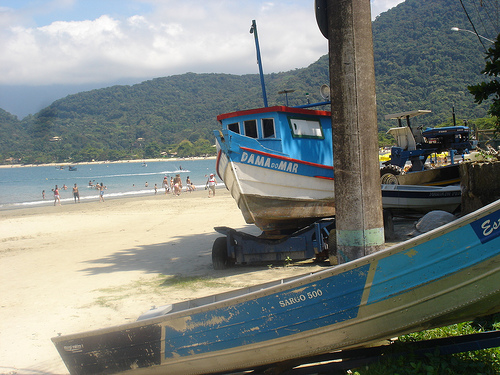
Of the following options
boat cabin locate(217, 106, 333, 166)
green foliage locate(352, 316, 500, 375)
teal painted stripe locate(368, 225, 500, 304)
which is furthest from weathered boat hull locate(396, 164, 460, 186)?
teal painted stripe locate(368, 225, 500, 304)

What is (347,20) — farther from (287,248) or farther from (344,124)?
(287,248)

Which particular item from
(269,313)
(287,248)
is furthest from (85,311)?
(269,313)

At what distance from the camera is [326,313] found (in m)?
3.43

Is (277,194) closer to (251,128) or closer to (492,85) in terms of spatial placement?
(251,128)

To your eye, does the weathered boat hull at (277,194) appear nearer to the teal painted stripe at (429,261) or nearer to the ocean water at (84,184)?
the teal painted stripe at (429,261)

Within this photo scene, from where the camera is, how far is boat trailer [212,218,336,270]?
28.1 feet

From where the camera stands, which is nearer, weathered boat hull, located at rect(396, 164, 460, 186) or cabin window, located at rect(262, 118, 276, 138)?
cabin window, located at rect(262, 118, 276, 138)

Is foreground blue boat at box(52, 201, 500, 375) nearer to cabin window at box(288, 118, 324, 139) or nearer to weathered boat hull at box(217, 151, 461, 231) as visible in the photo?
weathered boat hull at box(217, 151, 461, 231)

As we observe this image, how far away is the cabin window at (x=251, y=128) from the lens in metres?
9.59

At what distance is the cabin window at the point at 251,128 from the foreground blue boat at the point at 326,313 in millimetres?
6362

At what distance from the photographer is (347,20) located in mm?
4078

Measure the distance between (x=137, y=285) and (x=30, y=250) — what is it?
272 inches

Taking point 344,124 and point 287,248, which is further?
point 287,248

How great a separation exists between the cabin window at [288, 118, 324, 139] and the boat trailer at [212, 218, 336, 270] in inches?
85.8
